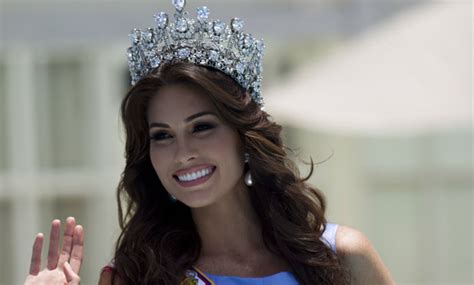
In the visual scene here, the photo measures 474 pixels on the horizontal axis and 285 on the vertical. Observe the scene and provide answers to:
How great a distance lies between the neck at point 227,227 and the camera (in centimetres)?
331

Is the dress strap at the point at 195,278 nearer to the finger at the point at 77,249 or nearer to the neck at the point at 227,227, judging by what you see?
the neck at the point at 227,227

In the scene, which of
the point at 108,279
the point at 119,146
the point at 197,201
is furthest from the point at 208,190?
the point at 119,146

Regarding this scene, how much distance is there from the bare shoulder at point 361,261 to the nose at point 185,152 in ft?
1.67

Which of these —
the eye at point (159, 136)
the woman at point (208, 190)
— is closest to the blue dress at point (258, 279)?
the woman at point (208, 190)

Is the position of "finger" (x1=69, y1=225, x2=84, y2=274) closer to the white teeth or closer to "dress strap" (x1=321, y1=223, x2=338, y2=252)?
the white teeth

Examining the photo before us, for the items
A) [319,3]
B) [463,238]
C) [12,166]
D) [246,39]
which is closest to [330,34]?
[319,3]

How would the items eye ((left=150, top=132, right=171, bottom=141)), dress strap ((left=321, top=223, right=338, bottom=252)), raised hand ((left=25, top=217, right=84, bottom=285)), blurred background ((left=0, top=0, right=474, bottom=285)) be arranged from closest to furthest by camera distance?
1. raised hand ((left=25, top=217, right=84, bottom=285))
2. eye ((left=150, top=132, right=171, bottom=141))
3. dress strap ((left=321, top=223, right=338, bottom=252))
4. blurred background ((left=0, top=0, right=474, bottom=285))

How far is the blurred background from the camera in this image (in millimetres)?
7648

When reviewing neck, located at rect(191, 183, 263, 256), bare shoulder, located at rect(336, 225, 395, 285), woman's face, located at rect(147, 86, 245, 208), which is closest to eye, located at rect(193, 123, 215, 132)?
woman's face, located at rect(147, 86, 245, 208)

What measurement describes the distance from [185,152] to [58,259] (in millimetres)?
442

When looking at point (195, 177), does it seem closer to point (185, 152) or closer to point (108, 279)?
point (185, 152)

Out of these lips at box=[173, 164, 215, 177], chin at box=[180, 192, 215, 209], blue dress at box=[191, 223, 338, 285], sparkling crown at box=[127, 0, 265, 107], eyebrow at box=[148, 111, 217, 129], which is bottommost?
blue dress at box=[191, 223, 338, 285]

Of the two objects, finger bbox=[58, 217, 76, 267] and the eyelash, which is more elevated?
the eyelash

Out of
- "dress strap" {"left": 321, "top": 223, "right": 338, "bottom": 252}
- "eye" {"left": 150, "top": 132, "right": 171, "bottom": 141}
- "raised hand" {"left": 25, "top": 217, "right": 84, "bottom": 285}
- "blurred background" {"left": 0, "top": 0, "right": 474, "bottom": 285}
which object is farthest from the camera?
"blurred background" {"left": 0, "top": 0, "right": 474, "bottom": 285}
